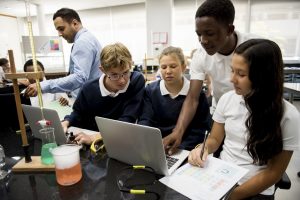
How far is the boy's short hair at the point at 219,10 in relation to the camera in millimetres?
1074

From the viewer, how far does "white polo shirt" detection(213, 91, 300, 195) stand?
890 mm

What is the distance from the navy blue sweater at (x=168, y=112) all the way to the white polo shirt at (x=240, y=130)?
241 millimetres

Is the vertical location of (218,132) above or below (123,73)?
below

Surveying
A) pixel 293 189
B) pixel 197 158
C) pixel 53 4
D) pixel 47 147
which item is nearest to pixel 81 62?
pixel 47 147

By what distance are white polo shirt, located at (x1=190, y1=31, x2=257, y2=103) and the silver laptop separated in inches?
23.1

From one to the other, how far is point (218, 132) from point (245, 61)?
404 mm

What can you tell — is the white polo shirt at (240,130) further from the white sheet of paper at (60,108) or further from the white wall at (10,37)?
the white wall at (10,37)

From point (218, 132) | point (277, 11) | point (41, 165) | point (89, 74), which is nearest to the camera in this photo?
point (41, 165)

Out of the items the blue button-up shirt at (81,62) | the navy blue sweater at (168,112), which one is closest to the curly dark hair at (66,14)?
the blue button-up shirt at (81,62)

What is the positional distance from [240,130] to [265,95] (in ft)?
0.65

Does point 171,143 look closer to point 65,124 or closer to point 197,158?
point 197,158

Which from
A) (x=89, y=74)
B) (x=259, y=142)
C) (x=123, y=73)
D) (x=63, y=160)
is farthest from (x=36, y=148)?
(x=259, y=142)

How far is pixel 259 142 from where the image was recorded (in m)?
0.93

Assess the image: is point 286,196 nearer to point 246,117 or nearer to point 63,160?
point 246,117
